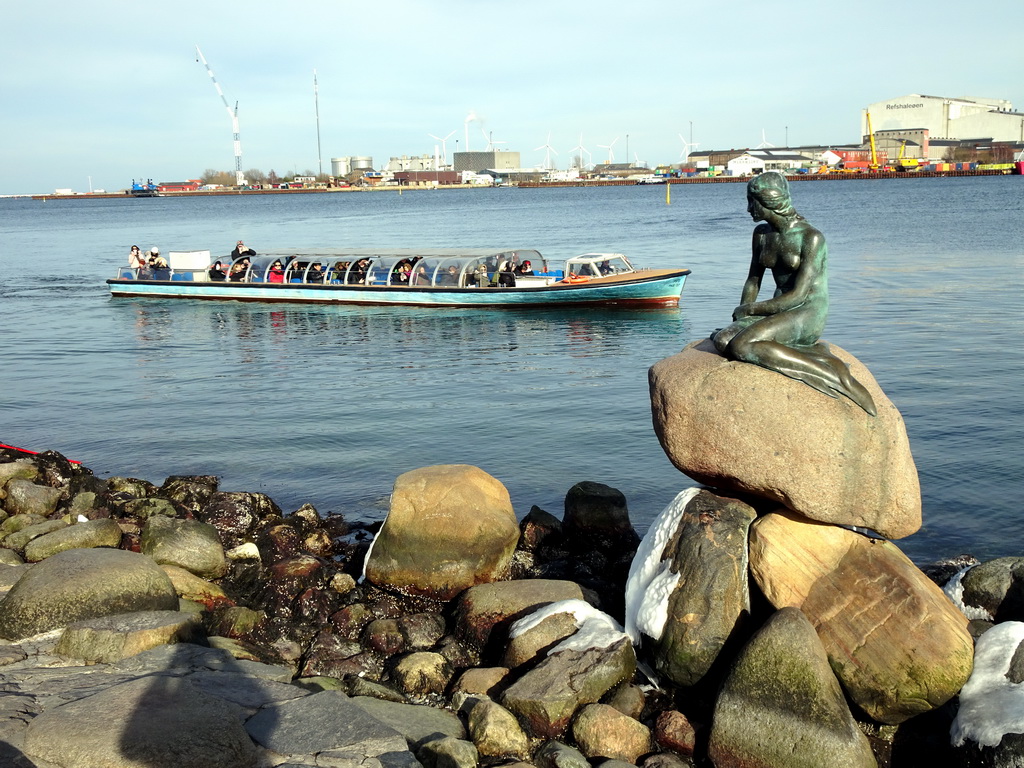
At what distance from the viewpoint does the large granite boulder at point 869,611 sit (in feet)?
22.9

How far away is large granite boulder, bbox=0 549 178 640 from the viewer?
798 cm

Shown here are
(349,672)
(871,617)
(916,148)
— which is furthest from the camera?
(916,148)

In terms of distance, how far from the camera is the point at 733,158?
174m

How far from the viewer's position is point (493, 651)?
8.58 metres

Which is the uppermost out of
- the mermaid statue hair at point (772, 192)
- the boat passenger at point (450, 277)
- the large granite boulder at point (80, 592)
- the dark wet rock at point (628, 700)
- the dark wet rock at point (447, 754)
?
the mermaid statue hair at point (772, 192)

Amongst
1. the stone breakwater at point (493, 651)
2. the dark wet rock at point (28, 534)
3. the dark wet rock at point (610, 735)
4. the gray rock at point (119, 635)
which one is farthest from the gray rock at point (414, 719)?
the dark wet rock at point (28, 534)

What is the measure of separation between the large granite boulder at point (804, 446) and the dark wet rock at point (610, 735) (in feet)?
6.64

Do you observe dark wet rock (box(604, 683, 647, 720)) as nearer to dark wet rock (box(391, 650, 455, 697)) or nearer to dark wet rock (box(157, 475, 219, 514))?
dark wet rock (box(391, 650, 455, 697))

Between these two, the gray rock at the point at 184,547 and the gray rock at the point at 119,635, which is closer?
the gray rock at the point at 119,635

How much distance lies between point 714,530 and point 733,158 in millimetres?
174908

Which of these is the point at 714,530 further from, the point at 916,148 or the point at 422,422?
the point at 916,148

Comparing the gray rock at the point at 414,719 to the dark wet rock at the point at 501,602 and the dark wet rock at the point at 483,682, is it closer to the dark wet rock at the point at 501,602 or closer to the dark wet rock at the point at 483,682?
the dark wet rock at the point at 483,682

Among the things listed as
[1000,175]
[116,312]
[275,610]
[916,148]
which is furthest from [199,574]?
[916,148]

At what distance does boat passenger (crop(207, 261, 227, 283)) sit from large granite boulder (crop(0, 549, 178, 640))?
28516mm
